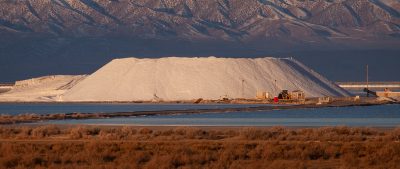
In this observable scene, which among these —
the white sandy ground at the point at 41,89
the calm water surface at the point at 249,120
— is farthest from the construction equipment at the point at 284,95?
the calm water surface at the point at 249,120

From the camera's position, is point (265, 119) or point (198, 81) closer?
point (265, 119)

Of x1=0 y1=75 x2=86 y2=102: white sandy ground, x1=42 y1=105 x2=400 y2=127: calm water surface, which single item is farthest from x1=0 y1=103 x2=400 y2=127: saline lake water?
x1=0 y1=75 x2=86 y2=102: white sandy ground

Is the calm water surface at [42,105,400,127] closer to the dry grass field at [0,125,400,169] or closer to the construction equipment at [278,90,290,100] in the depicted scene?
the dry grass field at [0,125,400,169]

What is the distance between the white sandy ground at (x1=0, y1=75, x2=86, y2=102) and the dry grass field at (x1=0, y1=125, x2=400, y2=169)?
216 feet

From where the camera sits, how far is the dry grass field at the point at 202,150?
1977cm

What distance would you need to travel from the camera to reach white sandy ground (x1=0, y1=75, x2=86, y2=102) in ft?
326

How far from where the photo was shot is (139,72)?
300 feet

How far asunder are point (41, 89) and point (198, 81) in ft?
82.2

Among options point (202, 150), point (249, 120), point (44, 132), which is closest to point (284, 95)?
point (249, 120)

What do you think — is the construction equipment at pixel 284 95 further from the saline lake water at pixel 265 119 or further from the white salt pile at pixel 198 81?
the saline lake water at pixel 265 119

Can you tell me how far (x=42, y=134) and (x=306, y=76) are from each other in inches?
2422

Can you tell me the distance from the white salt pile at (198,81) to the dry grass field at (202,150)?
177ft

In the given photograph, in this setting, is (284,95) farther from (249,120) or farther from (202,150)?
(202,150)

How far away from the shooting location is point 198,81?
88125 mm
